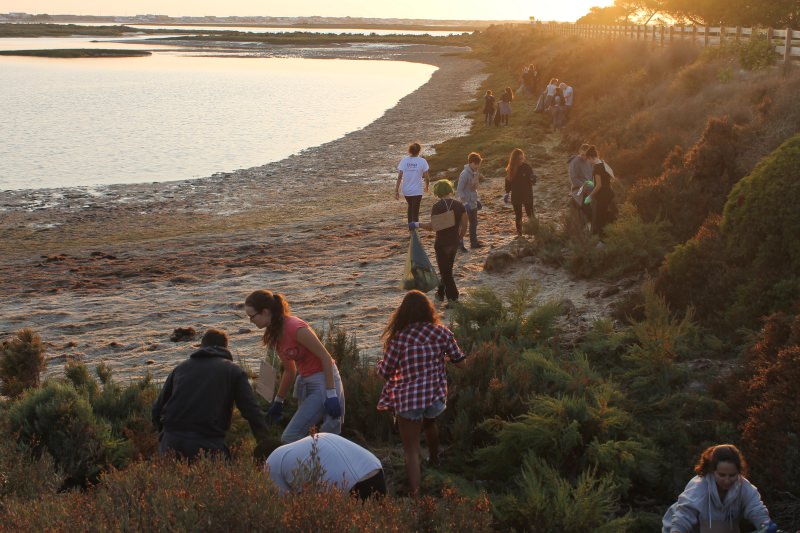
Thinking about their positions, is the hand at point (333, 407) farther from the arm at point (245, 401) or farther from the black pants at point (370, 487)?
the black pants at point (370, 487)

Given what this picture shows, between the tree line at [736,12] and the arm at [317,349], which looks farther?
the tree line at [736,12]

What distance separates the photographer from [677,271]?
1037cm

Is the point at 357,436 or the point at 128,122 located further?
the point at 128,122

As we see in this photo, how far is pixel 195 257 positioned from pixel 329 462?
1211 cm

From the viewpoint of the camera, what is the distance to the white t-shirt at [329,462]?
470 cm

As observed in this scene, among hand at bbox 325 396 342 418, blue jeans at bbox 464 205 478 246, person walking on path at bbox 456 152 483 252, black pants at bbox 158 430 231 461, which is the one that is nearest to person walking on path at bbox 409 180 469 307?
person walking on path at bbox 456 152 483 252

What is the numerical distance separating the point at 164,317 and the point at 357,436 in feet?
19.3

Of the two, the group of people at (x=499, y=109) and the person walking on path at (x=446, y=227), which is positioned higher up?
the person walking on path at (x=446, y=227)

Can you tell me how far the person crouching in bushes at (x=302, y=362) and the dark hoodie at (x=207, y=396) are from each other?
457 millimetres

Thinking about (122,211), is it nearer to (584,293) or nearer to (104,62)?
(584,293)

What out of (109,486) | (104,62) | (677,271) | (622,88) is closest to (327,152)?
(622,88)

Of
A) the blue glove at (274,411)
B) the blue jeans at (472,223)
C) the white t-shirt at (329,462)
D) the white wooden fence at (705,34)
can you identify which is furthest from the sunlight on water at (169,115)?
the white t-shirt at (329,462)

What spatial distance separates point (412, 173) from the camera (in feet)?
47.3

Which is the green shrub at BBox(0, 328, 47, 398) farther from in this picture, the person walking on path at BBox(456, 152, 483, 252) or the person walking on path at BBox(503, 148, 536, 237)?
the person walking on path at BBox(503, 148, 536, 237)
